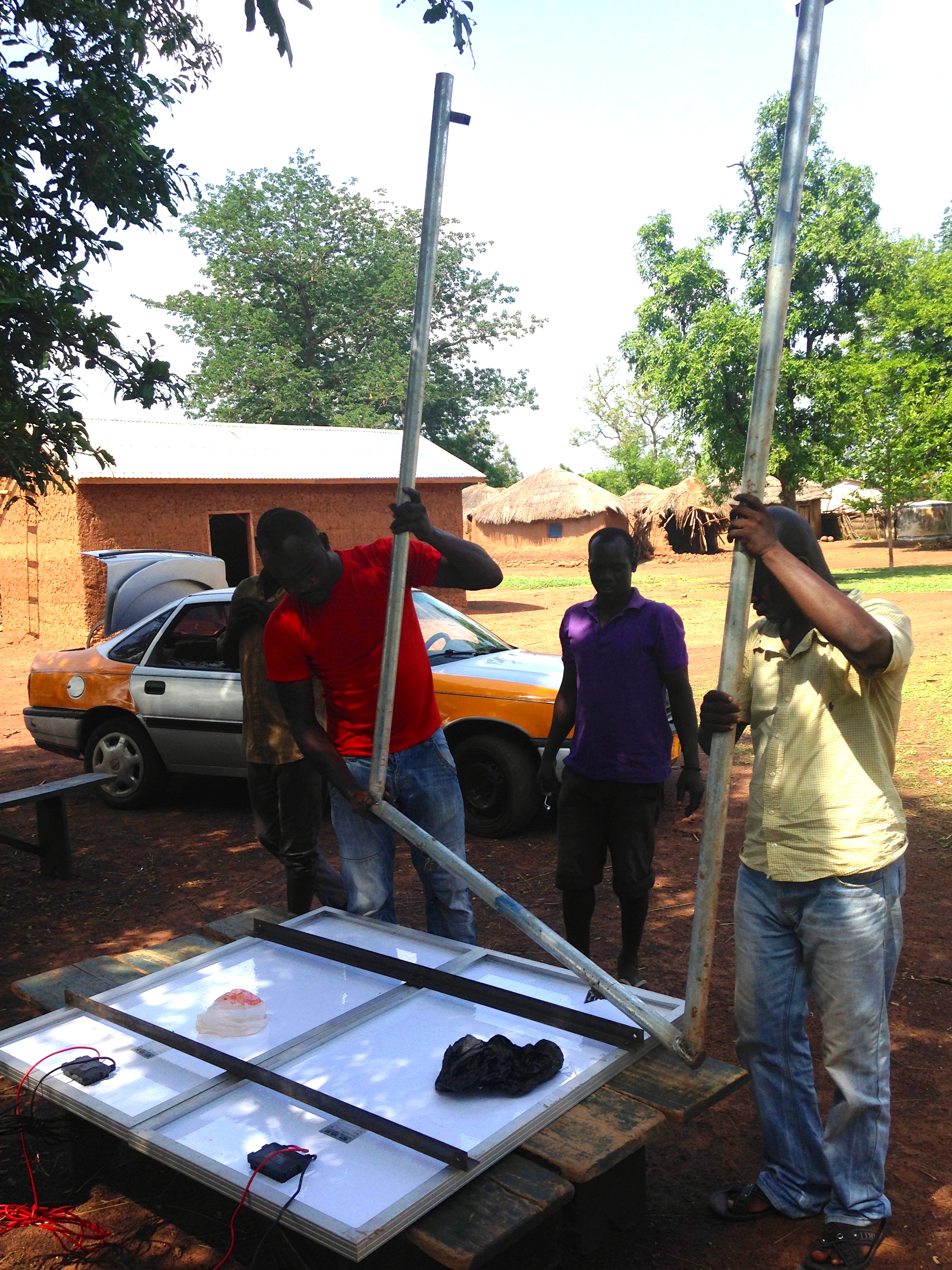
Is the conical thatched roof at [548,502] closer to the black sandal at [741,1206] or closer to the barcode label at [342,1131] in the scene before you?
the black sandal at [741,1206]

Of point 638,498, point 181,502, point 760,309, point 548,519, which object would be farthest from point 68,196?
point 638,498

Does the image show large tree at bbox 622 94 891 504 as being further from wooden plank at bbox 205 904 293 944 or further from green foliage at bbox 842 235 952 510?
wooden plank at bbox 205 904 293 944

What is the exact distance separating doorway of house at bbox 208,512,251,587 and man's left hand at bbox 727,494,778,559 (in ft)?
64.6

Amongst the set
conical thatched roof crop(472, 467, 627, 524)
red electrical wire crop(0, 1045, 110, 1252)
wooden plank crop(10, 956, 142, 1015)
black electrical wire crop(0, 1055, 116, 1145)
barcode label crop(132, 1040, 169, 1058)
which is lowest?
red electrical wire crop(0, 1045, 110, 1252)

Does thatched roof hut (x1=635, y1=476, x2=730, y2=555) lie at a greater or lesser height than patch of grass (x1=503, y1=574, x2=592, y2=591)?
greater

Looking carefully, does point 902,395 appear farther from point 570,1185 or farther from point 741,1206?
point 570,1185

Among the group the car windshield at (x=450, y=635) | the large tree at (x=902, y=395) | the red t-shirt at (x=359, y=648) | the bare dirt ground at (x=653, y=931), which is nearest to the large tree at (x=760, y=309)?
the large tree at (x=902, y=395)

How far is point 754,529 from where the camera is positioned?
2.32m

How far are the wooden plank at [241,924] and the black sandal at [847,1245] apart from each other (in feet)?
6.37

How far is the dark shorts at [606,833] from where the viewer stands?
4.20 meters

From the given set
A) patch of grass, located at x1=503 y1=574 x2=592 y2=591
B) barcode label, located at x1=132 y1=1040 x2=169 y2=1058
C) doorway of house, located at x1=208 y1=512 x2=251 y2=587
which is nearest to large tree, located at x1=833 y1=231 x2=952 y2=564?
patch of grass, located at x1=503 y1=574 x2=592 y2=591

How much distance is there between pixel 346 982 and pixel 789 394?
26.4m

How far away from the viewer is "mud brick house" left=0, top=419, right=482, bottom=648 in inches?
668

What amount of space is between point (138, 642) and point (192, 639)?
1.92 feet
